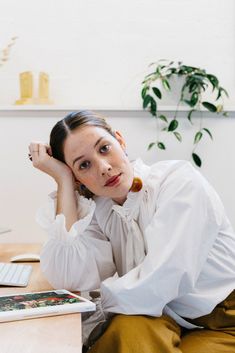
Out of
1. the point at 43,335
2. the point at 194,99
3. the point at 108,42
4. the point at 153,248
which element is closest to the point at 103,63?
the point at 108,42

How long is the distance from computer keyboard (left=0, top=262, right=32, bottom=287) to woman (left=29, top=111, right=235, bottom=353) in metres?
0.08

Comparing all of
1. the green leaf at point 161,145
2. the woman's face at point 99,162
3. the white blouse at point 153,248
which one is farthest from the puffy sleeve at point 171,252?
the green leaf at point 161,145

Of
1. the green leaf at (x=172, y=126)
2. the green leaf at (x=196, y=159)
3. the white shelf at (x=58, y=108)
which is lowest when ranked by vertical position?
the green leaf at (x=196, y=159)

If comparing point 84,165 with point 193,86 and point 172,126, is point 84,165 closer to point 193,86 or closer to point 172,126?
point 172,126

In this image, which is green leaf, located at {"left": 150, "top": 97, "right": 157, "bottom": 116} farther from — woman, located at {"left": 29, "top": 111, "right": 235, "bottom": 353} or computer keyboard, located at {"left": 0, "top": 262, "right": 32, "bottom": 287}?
computer keyboard, located at {"left": 0, "top": 262, "right": 32, "bottom": 287}

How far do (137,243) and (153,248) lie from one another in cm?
15

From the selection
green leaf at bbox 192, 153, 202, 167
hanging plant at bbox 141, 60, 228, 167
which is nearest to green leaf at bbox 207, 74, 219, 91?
hanging plant at bbox 141, 60, 228, 167

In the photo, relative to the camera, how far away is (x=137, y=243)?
4.33 ft

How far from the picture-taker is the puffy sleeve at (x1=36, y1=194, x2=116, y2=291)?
4.28ft

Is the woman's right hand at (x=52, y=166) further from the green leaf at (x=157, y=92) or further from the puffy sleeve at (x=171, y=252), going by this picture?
the green leaf at (x=157, y=92)

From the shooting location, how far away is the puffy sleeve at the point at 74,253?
51.4 inches

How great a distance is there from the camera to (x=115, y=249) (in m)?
1.45

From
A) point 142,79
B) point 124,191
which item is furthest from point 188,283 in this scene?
point 142,79

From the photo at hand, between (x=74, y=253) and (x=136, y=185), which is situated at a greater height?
(x=136, y=185)
